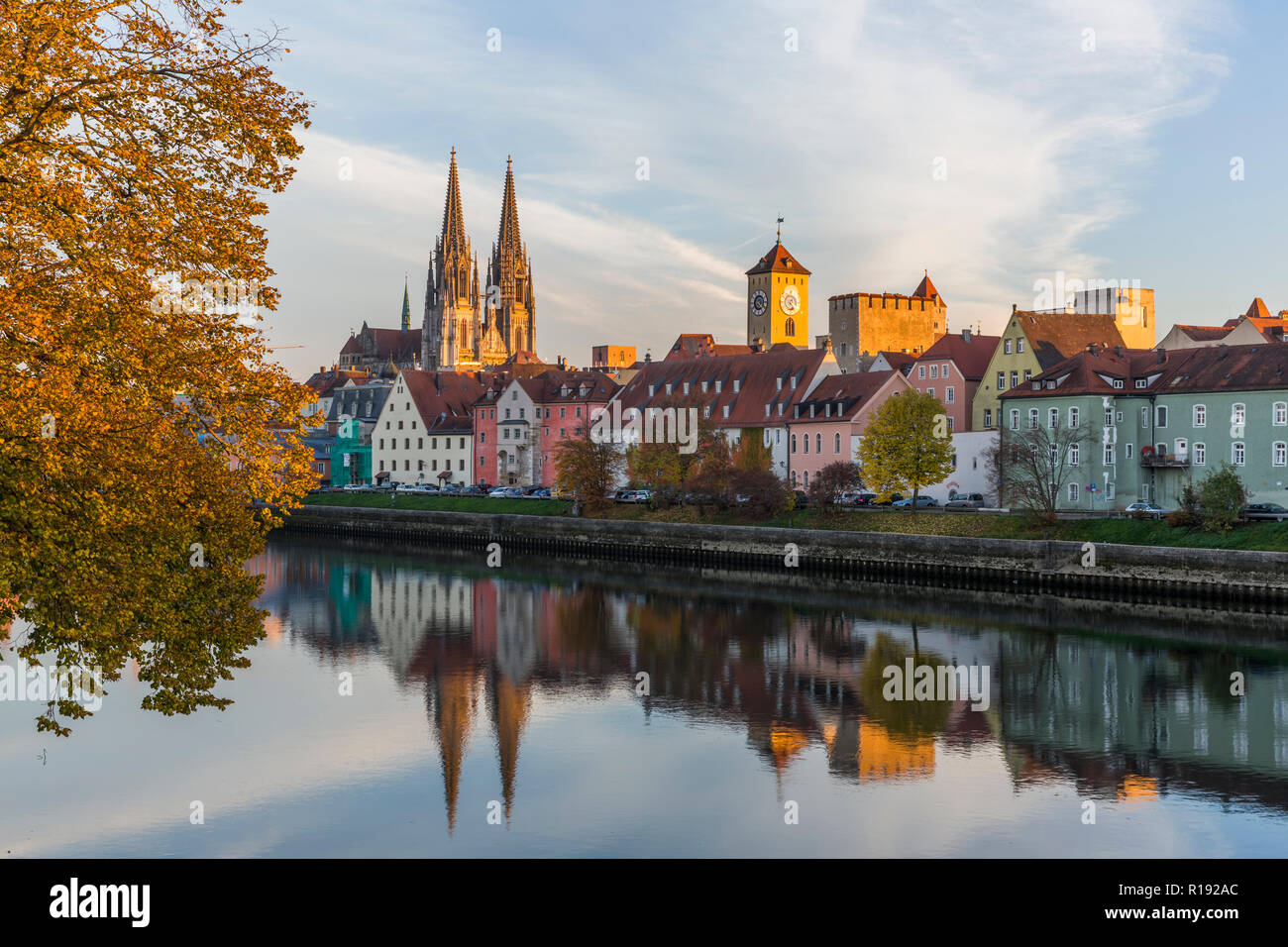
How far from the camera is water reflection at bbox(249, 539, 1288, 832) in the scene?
26969 millimetres

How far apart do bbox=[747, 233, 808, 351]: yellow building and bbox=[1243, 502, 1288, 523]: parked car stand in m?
76.3

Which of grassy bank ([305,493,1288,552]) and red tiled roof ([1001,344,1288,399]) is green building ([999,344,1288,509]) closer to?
red tiled roof ([1001,344,1288,399])

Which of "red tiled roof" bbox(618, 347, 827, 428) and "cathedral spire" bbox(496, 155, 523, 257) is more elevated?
"cathedral spire" bbox(496, 155, 523, 257)

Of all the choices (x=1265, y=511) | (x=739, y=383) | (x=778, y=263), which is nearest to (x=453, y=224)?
(x=778, y=263)

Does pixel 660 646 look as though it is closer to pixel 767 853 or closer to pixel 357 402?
pixel 767 853

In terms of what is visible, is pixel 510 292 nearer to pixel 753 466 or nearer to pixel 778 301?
pixel 778 301

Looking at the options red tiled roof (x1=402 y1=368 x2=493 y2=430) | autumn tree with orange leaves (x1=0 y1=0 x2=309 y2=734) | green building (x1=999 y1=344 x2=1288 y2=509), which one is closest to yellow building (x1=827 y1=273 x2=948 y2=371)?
red tiled roof (x1=402 y1=368 x2=493 y2=430)

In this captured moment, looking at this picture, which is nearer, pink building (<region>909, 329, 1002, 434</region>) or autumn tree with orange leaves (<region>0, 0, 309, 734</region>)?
autumn tree with orange leaves (<region>0, 0, 309, 734</region>)

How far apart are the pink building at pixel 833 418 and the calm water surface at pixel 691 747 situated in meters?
28.0

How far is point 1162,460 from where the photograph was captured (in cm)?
6338

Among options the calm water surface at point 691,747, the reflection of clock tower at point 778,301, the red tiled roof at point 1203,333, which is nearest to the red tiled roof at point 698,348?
the reflection of clock tower at point 778,301

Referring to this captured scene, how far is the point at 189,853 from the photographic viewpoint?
69.0 feet

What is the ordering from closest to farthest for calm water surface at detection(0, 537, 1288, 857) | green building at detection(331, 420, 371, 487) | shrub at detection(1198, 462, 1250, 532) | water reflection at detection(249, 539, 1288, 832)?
calm water surface at detection(0, 537, 1288, 857) < water reflection at detection(249, 539, 1288, 832) < shrub at detection(1198, 462, 1250, 532) < green building at detection(331, 420, 371, 487)
